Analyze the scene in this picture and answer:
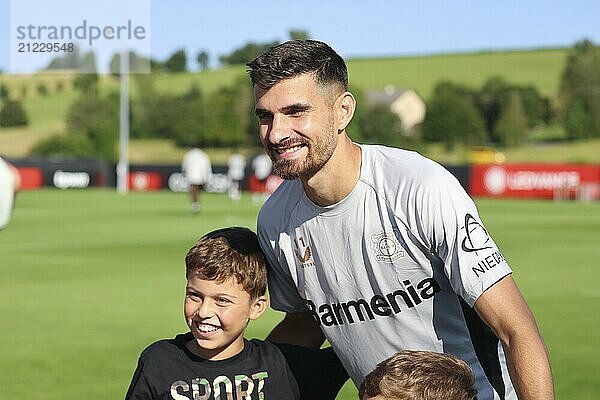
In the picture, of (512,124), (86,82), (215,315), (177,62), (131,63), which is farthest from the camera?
(177,62)

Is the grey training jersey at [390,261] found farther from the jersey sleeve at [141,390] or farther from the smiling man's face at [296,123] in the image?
the jersey sleeve at [141,390]

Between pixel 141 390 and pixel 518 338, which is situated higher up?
pixel 518 338

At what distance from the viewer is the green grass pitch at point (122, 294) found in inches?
332

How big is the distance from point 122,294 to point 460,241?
940cm

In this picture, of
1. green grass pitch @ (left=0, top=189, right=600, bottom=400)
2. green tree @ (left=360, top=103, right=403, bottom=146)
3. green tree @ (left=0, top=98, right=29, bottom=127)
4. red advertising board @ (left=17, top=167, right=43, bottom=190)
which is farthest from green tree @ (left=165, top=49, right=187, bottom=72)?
green grass pitch @ (left=0, top=189, right=600, bottom=400)

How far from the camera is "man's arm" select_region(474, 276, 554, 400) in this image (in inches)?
141

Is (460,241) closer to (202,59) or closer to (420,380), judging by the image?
(420,380)

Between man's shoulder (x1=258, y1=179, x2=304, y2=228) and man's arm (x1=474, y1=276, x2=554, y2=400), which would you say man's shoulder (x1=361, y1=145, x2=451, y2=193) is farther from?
man's arm (x1=474, y1=276, x2=554, y2=400)

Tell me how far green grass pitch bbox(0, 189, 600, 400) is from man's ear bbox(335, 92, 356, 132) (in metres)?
3.83

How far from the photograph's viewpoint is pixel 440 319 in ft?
13.6

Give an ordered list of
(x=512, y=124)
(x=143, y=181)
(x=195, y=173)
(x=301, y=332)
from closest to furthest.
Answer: (x=301, y=332), (x=195, y=173), (x=143, y=181), (x=512, y=124)

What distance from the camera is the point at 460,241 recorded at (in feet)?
12.5

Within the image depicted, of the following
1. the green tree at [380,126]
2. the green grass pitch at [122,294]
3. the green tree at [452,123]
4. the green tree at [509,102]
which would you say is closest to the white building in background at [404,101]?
the green tree at [509,102]

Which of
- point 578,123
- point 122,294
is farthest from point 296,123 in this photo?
point 578,123
